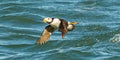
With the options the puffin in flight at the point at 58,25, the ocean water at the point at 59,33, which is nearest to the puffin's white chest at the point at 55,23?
the puffin in flight at the point at 58,25

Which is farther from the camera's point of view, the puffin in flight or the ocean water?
the ocean water

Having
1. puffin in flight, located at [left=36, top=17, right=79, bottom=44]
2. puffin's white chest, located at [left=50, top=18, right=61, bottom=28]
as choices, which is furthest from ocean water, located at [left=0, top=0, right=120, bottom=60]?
puffin's white chest, located at [left=50, top=18, right=61, bottom=28]

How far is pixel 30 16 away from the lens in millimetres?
18922

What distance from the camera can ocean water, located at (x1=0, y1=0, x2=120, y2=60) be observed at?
14967 mm

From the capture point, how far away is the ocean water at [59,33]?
15.0m

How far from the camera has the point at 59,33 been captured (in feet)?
55.6

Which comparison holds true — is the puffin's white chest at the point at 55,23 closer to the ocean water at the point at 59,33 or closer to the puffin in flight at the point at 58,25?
the puffin in flight at the point at 58,25

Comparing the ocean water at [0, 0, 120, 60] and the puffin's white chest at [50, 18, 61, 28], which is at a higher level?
the puffin's white chest at [50, 18, 61, 28]

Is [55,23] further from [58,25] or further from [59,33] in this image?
[59,33]

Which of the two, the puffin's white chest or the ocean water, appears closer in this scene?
the puffin's white chest

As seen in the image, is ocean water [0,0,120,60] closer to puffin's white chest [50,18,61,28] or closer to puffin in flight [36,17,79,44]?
puffin in flight [36,17,79,44]

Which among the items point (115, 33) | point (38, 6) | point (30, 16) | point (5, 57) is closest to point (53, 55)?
point (5, 57)

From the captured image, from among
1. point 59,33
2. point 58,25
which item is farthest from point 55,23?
point 59,33

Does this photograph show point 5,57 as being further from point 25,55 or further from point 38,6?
point 38,6
